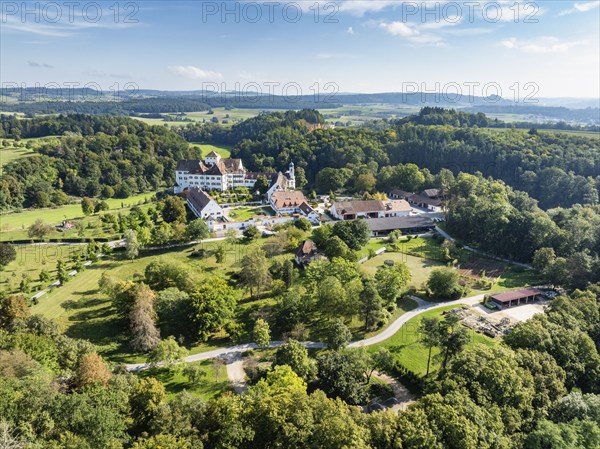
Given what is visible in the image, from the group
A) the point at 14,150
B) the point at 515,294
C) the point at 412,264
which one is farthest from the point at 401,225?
the point at 14,150

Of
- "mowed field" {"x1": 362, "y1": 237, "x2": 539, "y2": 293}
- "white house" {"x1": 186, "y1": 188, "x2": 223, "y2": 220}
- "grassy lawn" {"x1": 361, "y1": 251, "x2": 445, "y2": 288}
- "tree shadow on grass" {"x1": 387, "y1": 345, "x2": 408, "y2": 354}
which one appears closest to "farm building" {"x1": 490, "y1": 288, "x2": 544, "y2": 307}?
"mowed field" {"x1": 362, "y1": 237, "x2": 539, "y2": 293}

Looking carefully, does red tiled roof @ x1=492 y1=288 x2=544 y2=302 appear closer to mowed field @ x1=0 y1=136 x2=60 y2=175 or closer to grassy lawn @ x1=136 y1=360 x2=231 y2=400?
grassy lawn @ x1=136 y1=360 x2=231 y2=400

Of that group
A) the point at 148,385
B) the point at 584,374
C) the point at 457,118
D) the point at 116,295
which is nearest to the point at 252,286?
the point at 116,295

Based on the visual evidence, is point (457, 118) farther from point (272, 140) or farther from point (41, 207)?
point (41, 207)

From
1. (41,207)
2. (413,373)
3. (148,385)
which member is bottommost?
(413,373)

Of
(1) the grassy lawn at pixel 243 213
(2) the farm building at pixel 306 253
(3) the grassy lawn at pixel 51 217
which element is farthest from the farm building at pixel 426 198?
(3) the grassy lawn at pixel 51 217

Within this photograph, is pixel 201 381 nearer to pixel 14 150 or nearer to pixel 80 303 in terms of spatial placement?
pixel 80 303
